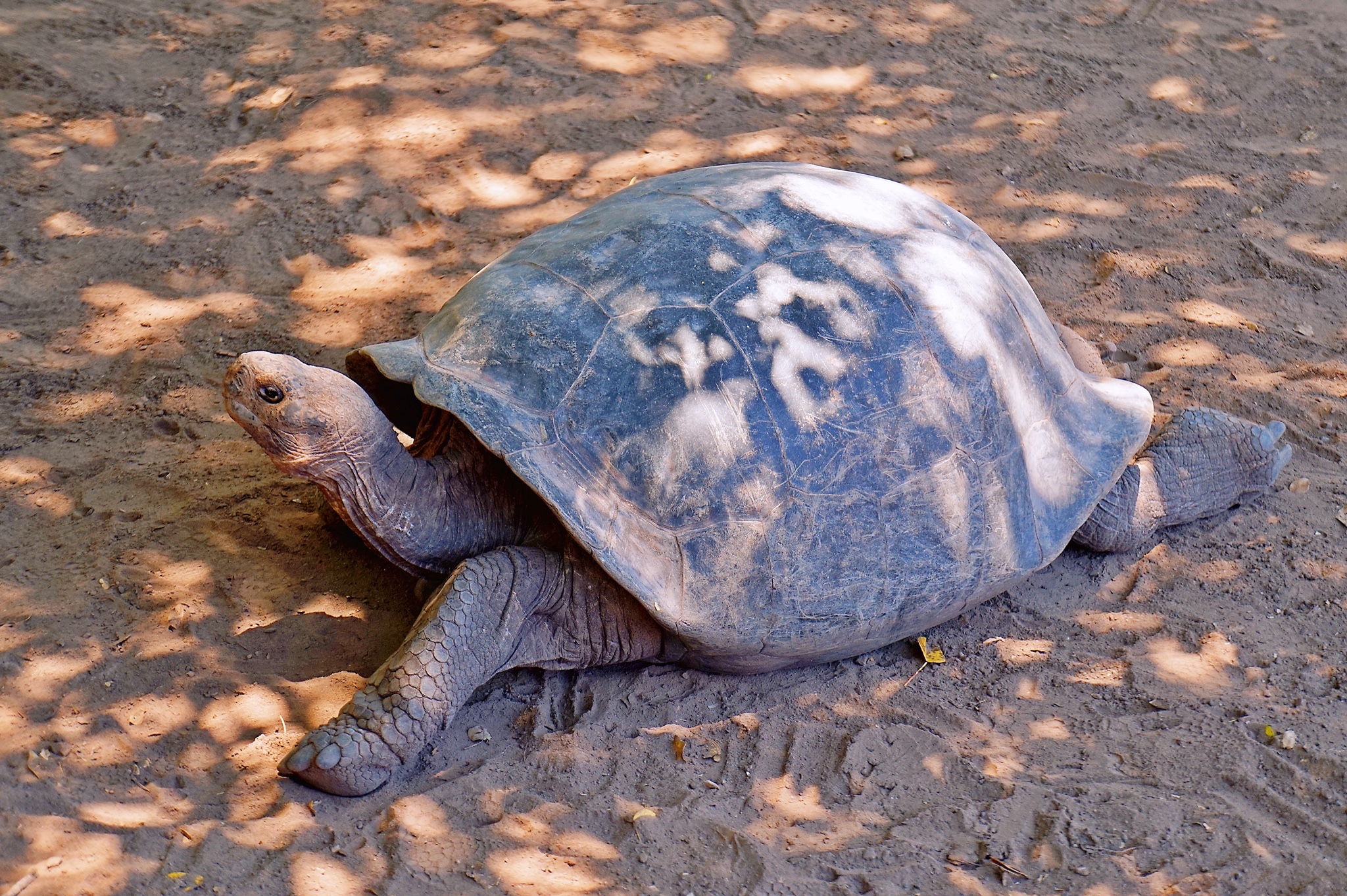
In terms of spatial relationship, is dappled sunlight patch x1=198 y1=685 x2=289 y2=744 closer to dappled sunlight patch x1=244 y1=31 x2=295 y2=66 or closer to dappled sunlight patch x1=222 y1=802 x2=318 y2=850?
dappled sunlight patch x1=222 y1=802 x2=318 y2=850

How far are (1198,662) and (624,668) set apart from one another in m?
1.86

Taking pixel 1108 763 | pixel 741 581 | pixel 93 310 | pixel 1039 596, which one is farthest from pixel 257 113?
pixel 1108 763

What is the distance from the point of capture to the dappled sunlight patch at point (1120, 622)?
12.3 feet

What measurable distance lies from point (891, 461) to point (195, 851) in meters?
2.14

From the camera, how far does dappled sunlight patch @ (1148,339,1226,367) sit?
15.7 feet

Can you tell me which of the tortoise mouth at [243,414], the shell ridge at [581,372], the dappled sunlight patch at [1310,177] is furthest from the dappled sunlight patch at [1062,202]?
the tortoise mouth at [243,414]

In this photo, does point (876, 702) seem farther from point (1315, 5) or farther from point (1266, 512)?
point (1315, 5)

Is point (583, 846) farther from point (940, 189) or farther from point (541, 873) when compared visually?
point (940, 189)

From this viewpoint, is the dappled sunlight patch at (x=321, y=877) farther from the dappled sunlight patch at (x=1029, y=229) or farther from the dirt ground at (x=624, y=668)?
the dappled sunlight patch at (x=1029, y=229)

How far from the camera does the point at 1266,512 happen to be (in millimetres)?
4195

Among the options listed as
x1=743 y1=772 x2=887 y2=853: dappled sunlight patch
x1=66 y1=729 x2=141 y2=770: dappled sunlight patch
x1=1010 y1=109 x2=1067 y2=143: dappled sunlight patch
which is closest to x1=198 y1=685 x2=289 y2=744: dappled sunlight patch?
x1=66 y1=729 x2=141 y2=770: dappled sunlight patch

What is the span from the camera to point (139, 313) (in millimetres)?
4793

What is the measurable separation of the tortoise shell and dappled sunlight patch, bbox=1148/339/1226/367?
1.47 m

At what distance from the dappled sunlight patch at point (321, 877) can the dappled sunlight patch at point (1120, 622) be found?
2.47 metres
